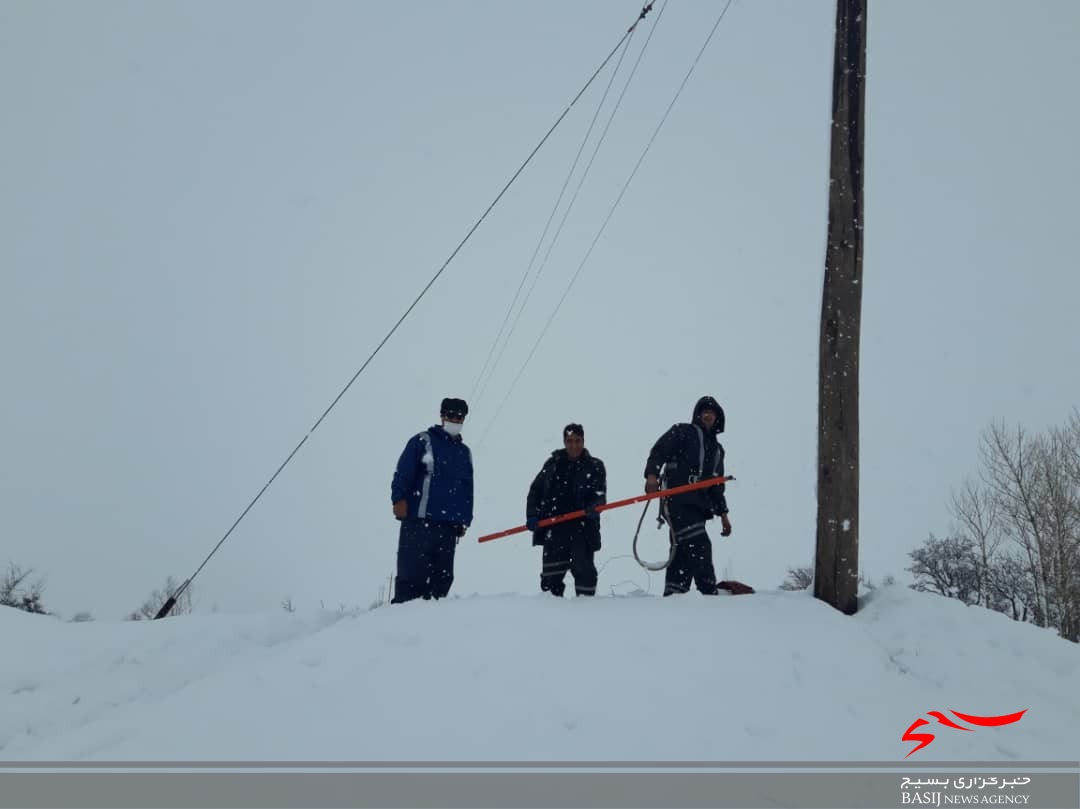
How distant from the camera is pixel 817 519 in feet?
17.1

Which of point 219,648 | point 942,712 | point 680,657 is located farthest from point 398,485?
point 942,712

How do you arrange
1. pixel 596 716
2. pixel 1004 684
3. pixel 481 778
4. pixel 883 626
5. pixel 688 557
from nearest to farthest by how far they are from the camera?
pixel 481 778 < pixel 596 716 < pixel 1004 684 < pixel 883 626 < pixel 688 557

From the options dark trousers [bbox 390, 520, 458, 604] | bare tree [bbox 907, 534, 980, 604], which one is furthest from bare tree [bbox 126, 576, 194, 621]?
bare tree [bbox 907, 534, 980, 604]

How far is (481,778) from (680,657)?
4.84 feet

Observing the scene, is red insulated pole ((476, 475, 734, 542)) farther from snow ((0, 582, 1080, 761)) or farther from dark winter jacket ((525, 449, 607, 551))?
snow ((0, 582, 1080, 761))

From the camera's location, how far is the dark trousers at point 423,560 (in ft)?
19.1

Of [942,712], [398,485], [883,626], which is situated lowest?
[942,712]

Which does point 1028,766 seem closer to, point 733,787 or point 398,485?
point 733,787

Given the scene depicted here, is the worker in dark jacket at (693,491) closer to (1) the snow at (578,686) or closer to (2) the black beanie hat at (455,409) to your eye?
(1) the snow at (578,686)

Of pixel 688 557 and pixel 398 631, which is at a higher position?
pixel 688 557

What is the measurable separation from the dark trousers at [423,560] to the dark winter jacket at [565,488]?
0.94 meters

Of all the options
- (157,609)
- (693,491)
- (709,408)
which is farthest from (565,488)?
(157,609)

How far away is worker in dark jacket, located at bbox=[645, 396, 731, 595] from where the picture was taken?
19.5ft

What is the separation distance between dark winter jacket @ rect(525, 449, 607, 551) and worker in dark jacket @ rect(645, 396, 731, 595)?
638 mm
